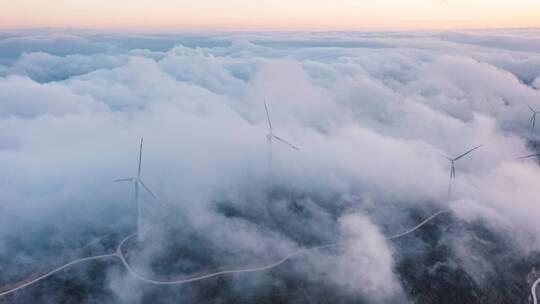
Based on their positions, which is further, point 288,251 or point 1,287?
point 288,251

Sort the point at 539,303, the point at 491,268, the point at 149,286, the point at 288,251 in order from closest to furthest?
the point at 539,303 → the point at 149,286 → the point at 491,268 → the point at 288,251

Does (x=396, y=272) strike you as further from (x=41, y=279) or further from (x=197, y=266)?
(x=41, y=279)

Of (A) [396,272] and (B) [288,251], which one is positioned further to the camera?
(B) [288,251]

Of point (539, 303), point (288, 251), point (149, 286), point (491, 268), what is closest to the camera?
point (539, 303)

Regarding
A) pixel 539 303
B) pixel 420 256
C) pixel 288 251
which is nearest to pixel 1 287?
pixel 288 251

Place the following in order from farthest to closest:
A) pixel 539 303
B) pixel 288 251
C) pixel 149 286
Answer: pixel 288 251, pixel 149 286, pixel 539 303

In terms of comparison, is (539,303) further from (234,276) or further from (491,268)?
(234,276)

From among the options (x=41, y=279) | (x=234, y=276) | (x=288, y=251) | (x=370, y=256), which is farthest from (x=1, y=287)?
(x=370, y=256)

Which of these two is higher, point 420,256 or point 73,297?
point 420,256

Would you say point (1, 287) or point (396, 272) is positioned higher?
point (396, 272)
